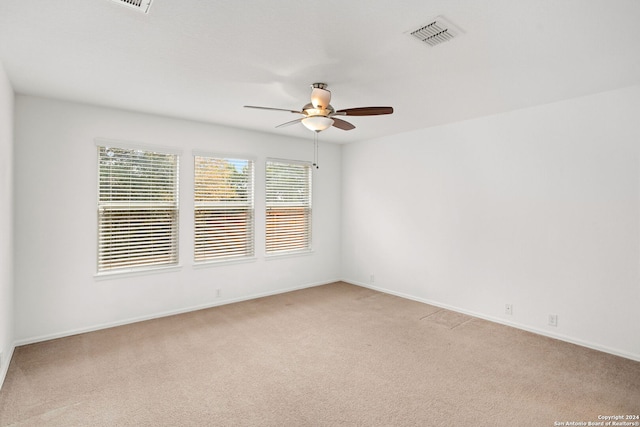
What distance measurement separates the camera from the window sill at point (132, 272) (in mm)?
4012

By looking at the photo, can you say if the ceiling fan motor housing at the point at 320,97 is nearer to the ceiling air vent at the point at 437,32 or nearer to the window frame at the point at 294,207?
the ceiling air vent at the point at 437,32

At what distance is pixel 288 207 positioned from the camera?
577 cm

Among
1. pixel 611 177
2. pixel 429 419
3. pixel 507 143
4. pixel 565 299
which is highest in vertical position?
pixel 507 143

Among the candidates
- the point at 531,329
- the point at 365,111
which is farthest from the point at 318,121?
the point at 531,329

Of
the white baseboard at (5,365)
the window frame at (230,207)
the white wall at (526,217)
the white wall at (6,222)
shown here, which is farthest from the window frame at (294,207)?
the white baseboard at (5,365)

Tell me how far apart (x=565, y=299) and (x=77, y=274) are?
546 cm

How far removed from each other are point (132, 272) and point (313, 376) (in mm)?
2700

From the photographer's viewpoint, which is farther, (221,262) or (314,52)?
(221,262)

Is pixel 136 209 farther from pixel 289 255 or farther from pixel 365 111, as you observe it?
pixel 365 111

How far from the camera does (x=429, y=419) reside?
7.66 feet

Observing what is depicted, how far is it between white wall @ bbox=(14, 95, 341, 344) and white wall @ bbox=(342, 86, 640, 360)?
2.84m

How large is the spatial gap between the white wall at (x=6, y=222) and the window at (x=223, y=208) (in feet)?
6.32

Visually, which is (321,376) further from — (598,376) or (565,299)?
(565,299)

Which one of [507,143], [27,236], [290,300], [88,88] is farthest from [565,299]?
[27,236]
